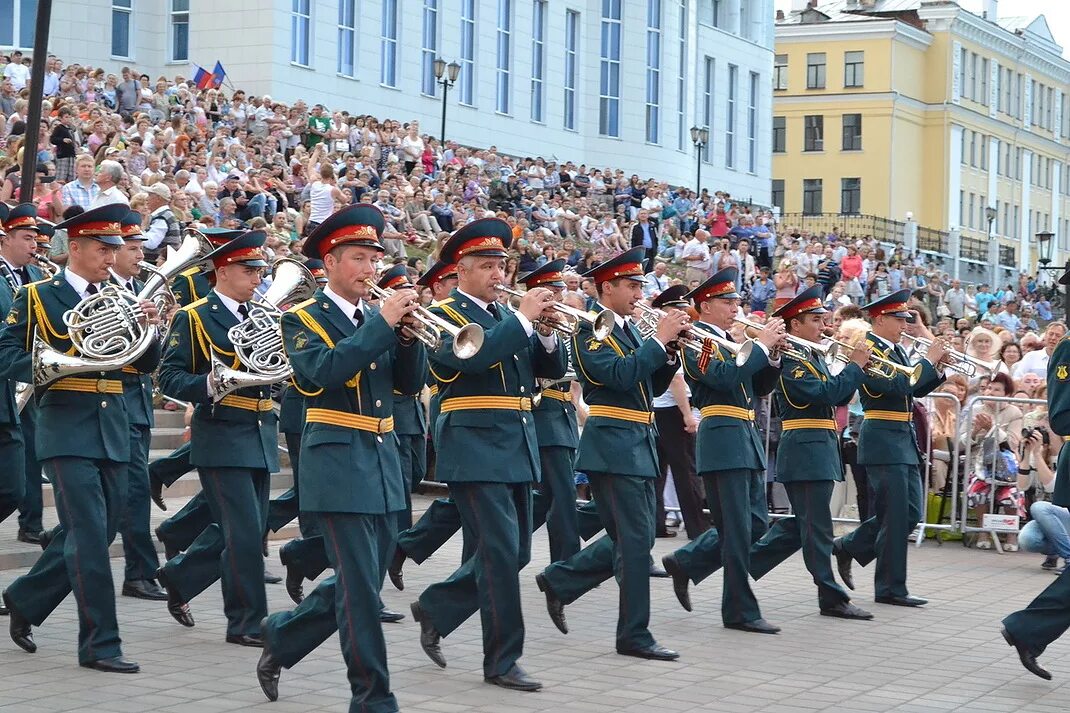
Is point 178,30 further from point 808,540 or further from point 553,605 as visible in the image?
point 553,605

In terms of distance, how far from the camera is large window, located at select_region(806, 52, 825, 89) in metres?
73.7

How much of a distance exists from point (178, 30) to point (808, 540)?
95.1 ft

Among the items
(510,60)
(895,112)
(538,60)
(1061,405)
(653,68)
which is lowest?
(1061,405)

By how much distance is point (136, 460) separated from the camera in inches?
385

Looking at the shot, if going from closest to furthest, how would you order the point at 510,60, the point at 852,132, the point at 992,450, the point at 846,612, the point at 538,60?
the point at 846,612
the point at 992,450
the point at 510,60
the point at 538,60
the point at 852,132

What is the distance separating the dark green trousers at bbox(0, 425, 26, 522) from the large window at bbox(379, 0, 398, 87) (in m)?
30.2

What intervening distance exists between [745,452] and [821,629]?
1.14 meters

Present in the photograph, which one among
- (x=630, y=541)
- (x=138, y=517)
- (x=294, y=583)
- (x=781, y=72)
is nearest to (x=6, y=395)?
(x=138, y=517)

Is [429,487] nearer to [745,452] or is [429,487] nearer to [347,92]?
[745,452]

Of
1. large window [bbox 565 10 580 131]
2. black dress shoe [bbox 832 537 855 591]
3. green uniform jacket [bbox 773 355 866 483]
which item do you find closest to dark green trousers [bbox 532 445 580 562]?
green uniform jacket [bbox 773 355 866 483]

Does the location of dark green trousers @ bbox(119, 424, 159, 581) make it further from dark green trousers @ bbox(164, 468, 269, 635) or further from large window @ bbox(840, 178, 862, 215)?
large window @ bbox(840, 178, 862, 215)

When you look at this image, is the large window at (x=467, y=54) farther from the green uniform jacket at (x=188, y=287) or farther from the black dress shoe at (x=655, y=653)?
the black dress shoe at (x=655, y=653)

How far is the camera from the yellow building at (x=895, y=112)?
236 ft

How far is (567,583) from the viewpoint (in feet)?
30.7
